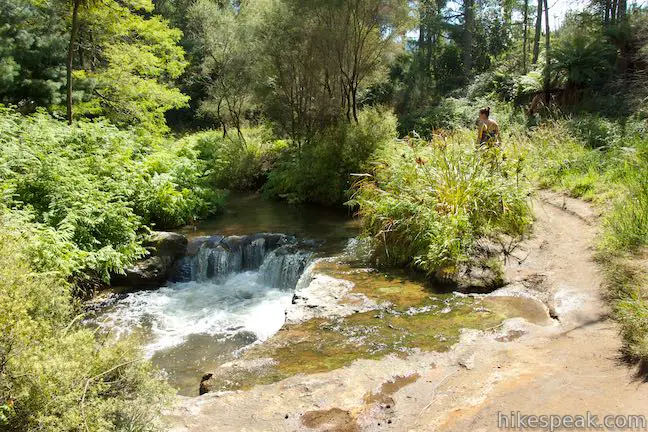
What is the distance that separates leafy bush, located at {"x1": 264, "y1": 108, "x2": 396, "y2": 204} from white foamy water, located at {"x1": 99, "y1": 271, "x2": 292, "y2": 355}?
17.9 feet

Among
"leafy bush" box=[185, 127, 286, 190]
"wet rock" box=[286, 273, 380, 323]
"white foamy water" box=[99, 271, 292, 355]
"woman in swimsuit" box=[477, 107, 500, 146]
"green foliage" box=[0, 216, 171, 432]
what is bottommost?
"white foamy water" box=[99, 271, 292, 355]

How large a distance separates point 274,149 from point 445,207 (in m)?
13.0

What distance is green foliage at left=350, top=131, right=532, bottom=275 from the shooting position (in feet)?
23.1

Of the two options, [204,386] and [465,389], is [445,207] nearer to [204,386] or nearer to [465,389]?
[465,389]

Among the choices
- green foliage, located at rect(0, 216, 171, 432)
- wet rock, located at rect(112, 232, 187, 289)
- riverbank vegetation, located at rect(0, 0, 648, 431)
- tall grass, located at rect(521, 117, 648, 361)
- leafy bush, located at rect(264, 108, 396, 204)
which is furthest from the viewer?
leafy bush, located at rect(264, 108, 396, 204)

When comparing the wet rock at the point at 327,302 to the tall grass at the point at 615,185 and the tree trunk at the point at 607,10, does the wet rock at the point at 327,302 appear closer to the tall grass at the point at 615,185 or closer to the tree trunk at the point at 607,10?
the tall grass at the point at 615,185

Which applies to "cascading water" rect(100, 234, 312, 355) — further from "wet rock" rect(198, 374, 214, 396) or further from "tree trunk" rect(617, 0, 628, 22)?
"tree trunk" rect(617, 0, 628, 22)

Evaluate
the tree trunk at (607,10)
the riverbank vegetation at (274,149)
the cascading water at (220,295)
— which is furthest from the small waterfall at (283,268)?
the tree trunk at (607,10)

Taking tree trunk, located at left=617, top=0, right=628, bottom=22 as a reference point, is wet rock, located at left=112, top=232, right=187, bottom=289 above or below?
below

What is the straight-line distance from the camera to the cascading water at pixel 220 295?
7133mm

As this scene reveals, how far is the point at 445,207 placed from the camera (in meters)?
7.52

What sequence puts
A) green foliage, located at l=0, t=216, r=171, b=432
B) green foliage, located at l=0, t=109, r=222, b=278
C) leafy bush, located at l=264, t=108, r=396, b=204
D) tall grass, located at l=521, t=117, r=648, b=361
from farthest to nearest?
leafy bush, located at l=264, t=108, r=396, b=204 < green foliage, located at l=0, t=109, r=222, b=278 < tall grass, located at l=521, t=117, r=648, b=361 < green foliage, located at l=0, t=216, r=171, b=432

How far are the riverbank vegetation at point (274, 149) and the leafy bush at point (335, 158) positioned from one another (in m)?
0.06

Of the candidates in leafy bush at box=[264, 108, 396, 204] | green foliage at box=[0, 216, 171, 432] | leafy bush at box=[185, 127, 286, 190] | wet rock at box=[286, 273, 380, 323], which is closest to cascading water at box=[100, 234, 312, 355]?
wet rock at box=[286, 273, 380, 323]
